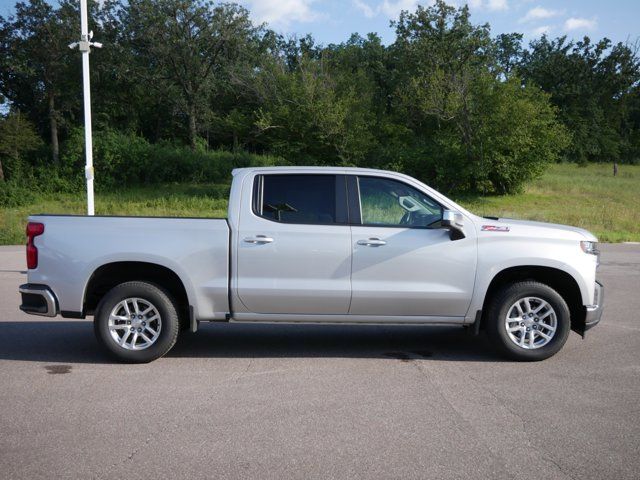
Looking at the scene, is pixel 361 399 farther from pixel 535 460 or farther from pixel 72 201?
pixel 72 201

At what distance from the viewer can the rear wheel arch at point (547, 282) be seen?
662cm

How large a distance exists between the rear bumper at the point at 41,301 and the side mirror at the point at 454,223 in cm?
392

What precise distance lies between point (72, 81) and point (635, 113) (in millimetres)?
64460

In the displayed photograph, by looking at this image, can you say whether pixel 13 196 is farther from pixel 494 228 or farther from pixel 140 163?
pixel 494 228

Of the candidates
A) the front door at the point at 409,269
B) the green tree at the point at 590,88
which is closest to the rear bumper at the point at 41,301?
the front door at the point at 409,269

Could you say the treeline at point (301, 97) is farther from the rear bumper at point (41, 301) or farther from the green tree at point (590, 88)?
the rear bumper at point (41, 301)

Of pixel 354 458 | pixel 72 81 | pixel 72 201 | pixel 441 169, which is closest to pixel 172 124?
pixel 72 81

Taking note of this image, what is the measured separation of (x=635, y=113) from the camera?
78.8 meters

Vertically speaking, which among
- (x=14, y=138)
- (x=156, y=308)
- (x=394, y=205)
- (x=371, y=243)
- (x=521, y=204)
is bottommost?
(x=156, y=308)

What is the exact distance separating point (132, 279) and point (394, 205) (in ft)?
9.31

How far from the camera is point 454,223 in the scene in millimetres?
6258

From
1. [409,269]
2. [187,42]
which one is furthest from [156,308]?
[187,42]

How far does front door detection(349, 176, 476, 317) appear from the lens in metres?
6.37

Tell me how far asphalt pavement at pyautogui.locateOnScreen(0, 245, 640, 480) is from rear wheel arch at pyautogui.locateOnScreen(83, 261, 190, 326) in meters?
0.54
